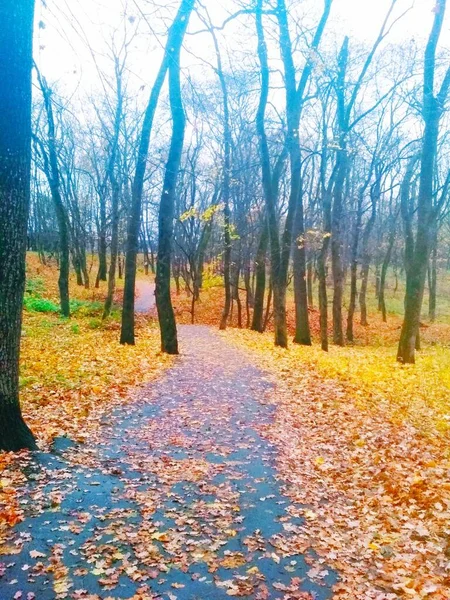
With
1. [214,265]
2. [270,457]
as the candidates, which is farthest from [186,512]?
[214,265]

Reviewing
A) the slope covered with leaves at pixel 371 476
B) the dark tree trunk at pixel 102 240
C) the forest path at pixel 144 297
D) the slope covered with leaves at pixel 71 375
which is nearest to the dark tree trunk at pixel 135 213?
the slope covered with leaves at pixel 71 375

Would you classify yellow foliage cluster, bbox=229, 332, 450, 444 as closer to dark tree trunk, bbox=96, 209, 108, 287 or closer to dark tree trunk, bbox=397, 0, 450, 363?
dark tree trunk, bbox=397, 0, 450, 363

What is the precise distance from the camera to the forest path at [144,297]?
34812mm

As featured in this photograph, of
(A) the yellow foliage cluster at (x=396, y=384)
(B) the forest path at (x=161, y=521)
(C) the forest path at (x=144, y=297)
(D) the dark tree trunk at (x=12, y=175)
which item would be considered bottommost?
(B) the forest path at (x=161, y=521)

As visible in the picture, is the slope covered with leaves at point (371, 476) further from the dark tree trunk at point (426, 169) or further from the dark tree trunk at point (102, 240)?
the dark tree trunk at point (102, 240)

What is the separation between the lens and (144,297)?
42.5 meters

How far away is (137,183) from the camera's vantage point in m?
15.7

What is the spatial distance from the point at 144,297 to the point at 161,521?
38.0 metres

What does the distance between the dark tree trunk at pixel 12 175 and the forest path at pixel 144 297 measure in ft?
87.4

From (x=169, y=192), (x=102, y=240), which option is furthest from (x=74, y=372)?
(x=102, y=240)

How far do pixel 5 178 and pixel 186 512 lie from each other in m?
4.37

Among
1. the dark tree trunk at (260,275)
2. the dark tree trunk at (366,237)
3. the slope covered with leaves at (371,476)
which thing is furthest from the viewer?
the dark tree trunk at (366,237)

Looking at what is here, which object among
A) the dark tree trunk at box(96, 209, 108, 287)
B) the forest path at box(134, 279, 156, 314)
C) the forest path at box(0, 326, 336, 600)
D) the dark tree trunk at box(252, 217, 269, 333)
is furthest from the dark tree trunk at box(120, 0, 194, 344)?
the forest path at box(134, 279, 156, 314)

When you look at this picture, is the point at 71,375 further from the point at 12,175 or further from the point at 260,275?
the point at 260,275
